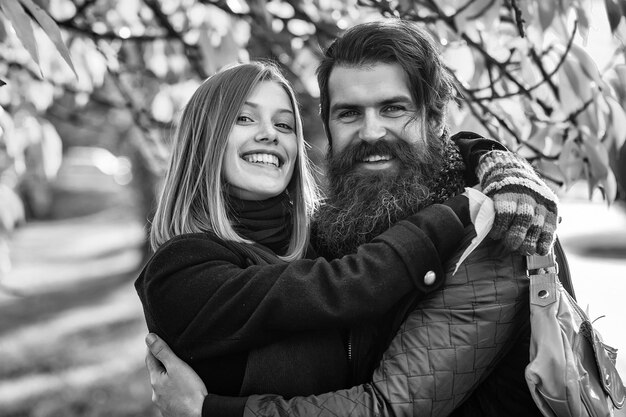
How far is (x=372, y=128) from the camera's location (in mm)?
2502

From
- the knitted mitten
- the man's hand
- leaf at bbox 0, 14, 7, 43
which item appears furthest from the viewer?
leaf at bbox 0, 14, 7, 43

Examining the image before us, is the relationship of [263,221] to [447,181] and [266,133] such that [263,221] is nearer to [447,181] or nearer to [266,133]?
[266,133]

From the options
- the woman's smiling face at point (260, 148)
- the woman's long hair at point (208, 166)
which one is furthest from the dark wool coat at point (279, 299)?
the woman's smiling face at point (260, 148)

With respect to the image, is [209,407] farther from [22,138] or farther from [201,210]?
[22,138]

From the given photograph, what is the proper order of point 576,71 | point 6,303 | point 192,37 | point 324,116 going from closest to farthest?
point 576,71 < point 324,116 < point 192,37 < point 6,303

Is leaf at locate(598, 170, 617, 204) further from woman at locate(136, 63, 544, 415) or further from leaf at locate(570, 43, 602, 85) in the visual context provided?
woman at locate(136, 63, 544, 415)

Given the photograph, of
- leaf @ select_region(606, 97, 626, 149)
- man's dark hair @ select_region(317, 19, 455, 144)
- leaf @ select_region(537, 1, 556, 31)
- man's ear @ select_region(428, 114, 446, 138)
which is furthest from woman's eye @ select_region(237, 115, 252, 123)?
leaf @ select_region(606, 97, 626, 149)

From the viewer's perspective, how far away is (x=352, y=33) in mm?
2635

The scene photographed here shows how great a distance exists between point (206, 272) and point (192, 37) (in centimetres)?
236

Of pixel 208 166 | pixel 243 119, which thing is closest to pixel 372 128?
pixel 243 119

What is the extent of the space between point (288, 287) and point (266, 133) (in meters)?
0.64

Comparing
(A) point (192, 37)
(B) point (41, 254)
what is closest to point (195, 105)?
(A) point (192, 37)

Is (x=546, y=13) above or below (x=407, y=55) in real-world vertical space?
above

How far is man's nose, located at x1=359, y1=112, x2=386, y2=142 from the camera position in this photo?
8.21ft
